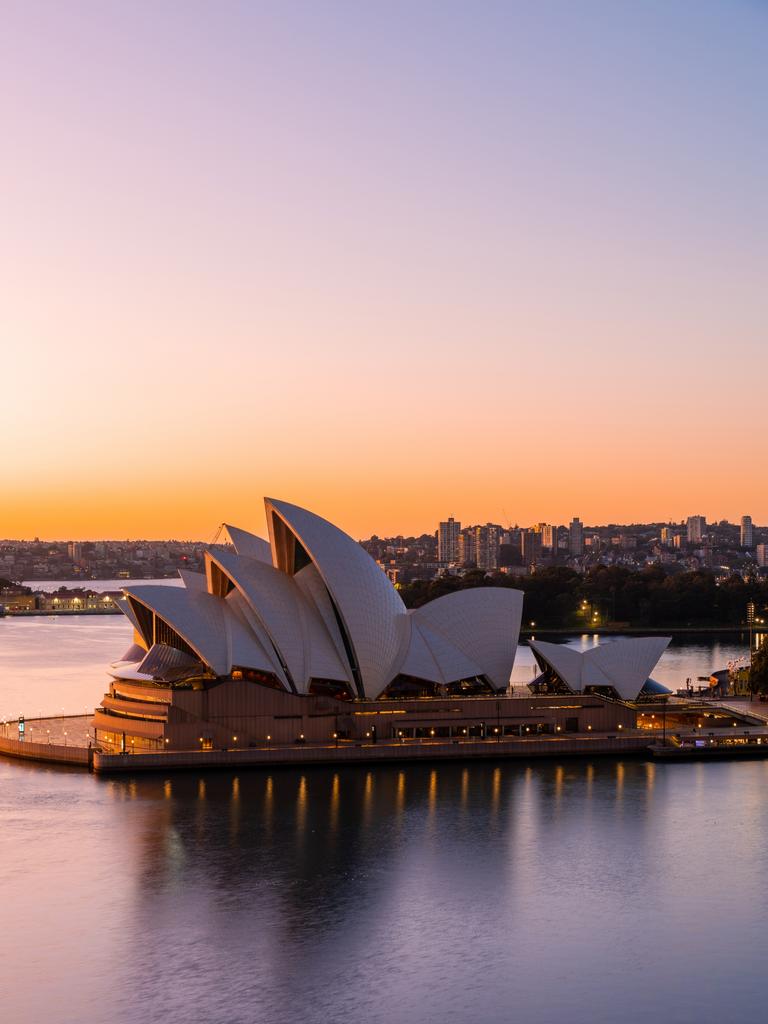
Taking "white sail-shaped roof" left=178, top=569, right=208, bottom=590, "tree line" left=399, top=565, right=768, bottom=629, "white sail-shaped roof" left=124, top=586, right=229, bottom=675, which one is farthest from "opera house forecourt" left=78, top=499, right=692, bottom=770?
"tree line" left=399, top=565, right=768, bottom=629

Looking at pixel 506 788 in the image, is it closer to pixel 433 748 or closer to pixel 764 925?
pixel 433 748

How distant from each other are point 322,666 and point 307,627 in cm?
123

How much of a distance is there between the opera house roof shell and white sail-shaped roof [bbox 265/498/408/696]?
0.10ft

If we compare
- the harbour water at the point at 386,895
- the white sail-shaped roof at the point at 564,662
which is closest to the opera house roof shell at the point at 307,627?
the white sail-shaped roof at the point at 564,662

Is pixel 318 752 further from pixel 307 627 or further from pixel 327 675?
pixel 307 627

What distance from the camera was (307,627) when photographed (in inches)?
1510

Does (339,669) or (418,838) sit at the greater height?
(339,669)

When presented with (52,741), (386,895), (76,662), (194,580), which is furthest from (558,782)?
(76,662)

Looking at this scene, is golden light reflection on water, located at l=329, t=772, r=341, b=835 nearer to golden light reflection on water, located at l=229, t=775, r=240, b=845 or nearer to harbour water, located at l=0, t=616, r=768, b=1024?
harbour water, located at l=0, t=616, r=768, b=1024

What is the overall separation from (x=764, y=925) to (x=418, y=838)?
7.95 m

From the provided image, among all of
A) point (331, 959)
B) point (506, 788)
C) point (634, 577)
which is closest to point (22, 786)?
point (506, 788)

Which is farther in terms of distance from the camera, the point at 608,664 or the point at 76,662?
the point at 76,662

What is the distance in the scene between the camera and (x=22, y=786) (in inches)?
1298

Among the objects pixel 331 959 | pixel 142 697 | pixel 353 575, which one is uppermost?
pixel 353 575
